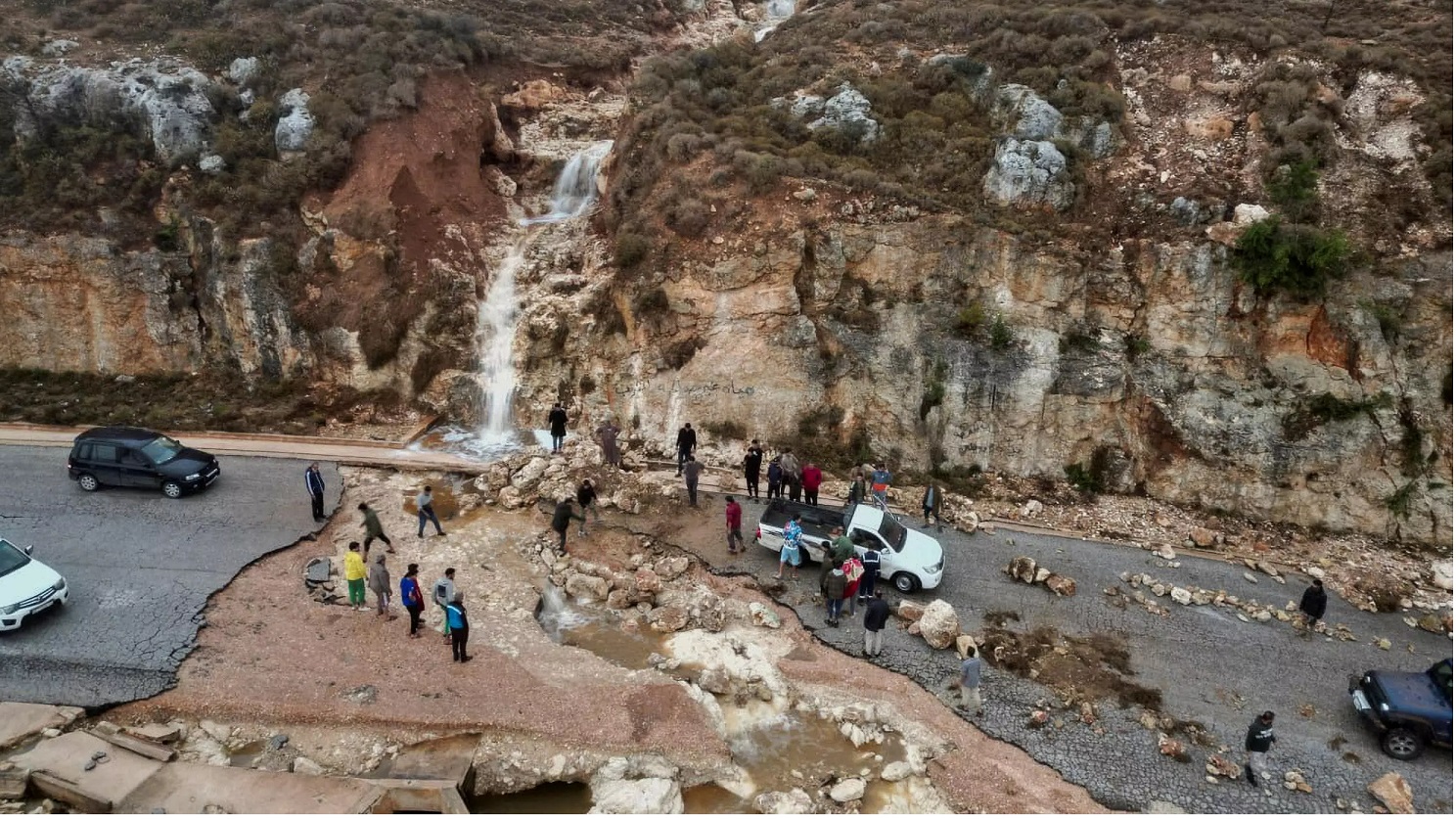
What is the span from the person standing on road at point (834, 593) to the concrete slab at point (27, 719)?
12300 mm

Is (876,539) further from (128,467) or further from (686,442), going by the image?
(128,467)

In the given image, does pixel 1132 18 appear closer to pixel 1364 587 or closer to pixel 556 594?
pixel 1364 587

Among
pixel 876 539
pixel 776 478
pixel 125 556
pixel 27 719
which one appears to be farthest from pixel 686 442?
pixel 27 719

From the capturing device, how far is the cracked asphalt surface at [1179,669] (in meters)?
10.9

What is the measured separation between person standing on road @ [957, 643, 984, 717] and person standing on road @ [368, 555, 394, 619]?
34.1 feet

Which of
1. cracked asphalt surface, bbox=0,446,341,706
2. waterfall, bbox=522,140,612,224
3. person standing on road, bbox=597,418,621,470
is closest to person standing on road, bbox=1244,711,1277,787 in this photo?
person standing on road, bbox=597,418,621,470

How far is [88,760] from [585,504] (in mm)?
9190

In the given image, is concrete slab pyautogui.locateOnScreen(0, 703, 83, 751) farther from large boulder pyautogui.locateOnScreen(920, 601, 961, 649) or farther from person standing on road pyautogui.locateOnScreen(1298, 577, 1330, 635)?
person standing on road pyautogui.locateOnScreen(1298, 577, 1330, 635)

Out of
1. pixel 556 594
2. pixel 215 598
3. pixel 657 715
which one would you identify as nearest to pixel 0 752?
pixel 215 598

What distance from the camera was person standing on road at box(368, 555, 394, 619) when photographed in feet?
43.1

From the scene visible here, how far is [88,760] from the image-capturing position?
10.0 m

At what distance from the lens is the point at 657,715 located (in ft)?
38.7

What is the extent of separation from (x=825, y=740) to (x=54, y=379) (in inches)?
1096

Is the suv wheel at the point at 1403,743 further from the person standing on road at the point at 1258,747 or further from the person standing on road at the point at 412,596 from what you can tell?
the person standing on road at the point at 412,596
